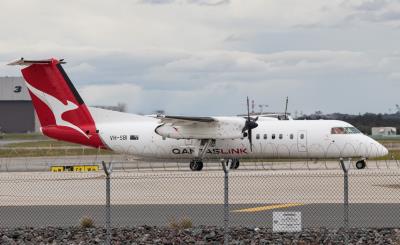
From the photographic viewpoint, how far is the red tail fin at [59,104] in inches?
1746

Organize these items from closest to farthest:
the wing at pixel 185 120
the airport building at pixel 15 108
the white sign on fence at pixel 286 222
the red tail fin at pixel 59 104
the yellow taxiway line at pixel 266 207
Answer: the white sign on fence at pixel 286 222 < the yellow taxiway line at pixel 266 207 < the wing at pixel 185 120 < the red tail fin at pixel 59 104 < the airport building at pixel 15 108

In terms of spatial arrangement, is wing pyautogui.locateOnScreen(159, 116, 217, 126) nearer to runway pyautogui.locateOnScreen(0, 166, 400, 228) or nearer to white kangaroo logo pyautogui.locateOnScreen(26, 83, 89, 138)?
white kangaroo logo pyautogui.locateOnScreen(26, 83, 89, 138)

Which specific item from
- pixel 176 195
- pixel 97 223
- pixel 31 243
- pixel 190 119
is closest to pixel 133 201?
pixel 176 195

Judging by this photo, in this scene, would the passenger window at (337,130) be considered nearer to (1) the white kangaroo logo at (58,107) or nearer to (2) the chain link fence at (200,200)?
(2) the chain link fence at (200,200)

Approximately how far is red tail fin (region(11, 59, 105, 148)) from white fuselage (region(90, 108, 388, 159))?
64 centimetres

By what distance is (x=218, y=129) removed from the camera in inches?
1703

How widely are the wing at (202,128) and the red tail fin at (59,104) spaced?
4101 mm

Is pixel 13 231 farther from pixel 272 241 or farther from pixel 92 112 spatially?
pixel 92 112

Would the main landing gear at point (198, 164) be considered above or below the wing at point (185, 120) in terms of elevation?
below

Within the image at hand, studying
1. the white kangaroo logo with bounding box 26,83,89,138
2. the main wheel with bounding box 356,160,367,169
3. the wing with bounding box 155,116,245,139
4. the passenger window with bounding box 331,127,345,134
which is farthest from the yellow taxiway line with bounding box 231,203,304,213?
the white kangaroo logo with bounding box 26,83,89,138

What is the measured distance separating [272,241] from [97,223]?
552 cm

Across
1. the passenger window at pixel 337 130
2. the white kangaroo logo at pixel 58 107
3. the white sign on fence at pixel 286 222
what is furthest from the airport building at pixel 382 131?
the white sign on fence at pixel 286 222

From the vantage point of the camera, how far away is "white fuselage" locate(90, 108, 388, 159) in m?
41.8

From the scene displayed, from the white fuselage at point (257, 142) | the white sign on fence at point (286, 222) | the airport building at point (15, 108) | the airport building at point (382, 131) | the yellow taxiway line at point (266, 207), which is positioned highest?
the airport building at point (15, 108)
